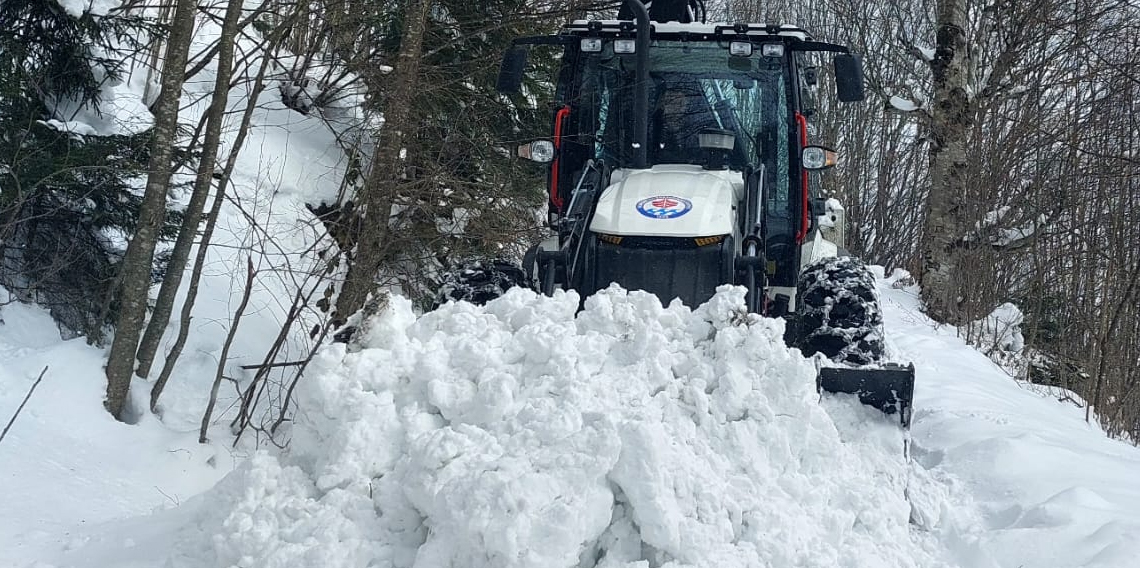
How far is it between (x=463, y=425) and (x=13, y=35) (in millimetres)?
5773

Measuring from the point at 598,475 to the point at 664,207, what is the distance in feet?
6.95

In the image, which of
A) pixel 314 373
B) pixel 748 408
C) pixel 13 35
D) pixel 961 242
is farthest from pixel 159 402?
pixel 961 242

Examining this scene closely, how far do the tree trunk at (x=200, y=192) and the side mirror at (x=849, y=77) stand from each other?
4.33m

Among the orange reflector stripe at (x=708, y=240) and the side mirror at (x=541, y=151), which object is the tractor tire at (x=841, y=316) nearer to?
the orange reflector stripe at (x=708, y=240)

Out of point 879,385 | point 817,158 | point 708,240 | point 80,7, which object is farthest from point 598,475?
point 80,7

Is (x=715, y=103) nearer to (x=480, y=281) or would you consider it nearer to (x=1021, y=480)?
(x=480, y=281)

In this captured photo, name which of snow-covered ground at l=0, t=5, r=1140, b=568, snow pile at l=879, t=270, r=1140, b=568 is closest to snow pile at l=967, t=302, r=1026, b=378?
snow pile at l=879, t=270, r=1140, b=568

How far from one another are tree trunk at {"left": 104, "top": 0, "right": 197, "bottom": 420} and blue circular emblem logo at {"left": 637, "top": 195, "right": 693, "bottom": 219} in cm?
369

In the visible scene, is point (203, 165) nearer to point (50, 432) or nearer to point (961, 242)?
point (50, 432)

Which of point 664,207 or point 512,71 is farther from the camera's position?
point 512,71

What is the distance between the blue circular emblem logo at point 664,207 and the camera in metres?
5.06

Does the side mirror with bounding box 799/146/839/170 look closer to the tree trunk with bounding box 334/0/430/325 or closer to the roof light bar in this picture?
the roof light bar

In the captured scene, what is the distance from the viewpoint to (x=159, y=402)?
768 cm

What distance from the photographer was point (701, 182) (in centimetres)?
535
